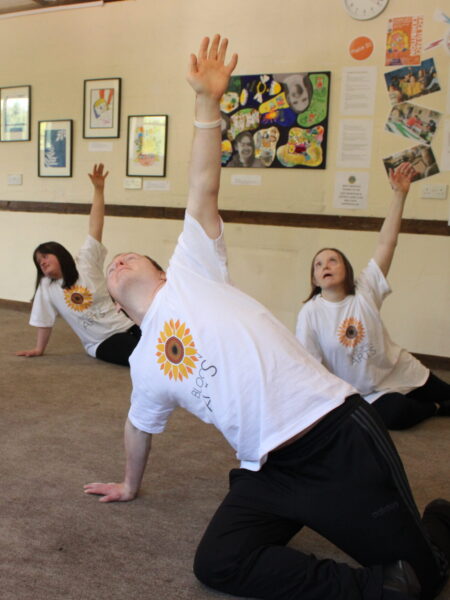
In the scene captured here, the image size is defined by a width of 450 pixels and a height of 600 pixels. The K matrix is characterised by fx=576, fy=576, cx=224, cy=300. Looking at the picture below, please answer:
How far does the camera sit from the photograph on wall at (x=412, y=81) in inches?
140

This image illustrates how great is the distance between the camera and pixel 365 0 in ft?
12.1

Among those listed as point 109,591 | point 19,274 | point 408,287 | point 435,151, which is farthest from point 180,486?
point 19,274

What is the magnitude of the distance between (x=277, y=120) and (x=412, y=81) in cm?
89

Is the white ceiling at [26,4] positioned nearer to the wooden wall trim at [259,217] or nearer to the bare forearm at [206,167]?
the wooden wall trim at [259,217]

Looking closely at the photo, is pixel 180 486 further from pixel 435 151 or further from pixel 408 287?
pixel 435 151

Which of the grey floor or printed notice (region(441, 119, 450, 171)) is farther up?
printed notice (region(441, 119, 450, 171))

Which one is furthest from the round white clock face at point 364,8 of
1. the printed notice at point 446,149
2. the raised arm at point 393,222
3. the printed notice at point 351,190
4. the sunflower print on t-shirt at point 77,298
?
the sunflower print on t-shirt at point 77,298

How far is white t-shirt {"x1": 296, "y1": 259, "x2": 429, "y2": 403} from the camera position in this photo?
252 cm

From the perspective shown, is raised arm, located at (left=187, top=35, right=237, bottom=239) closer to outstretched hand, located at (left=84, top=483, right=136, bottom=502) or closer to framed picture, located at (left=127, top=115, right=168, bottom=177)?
outstretched hand, located at (left=84, top=483, right=136, bottom=502)

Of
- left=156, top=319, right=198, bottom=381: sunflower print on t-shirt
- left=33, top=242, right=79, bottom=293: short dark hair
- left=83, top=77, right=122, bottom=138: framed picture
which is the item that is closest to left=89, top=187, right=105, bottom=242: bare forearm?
left=33, top=242, right=79, bottom=293: short dark hair

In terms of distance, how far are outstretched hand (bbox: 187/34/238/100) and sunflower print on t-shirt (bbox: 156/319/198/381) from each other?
1.76ft

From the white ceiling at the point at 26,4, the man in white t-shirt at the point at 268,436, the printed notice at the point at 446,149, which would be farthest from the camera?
the white ceiling at the point at 26,4

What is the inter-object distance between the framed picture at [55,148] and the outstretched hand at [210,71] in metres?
3.65

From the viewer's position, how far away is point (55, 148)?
4820mm
